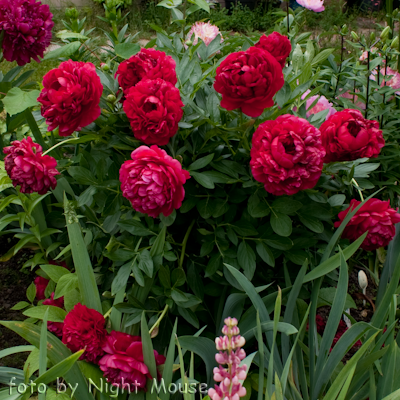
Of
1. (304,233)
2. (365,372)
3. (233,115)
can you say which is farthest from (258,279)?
(233,115)

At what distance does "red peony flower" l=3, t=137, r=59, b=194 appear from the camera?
0.99 metres

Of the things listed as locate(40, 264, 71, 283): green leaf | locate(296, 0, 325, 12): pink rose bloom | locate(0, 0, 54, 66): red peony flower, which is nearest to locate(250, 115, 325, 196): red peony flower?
locate(40, 264, 71, 283): green leaf

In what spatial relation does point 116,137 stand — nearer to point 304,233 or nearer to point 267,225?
point 267,225

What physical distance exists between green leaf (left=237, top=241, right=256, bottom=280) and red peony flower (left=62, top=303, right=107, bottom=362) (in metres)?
0.37

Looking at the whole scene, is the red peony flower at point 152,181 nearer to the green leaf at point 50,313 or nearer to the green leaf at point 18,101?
the green leaf at point 50,313

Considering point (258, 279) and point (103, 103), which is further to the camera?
point (258, 279)

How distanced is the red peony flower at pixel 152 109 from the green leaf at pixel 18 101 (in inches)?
21.0

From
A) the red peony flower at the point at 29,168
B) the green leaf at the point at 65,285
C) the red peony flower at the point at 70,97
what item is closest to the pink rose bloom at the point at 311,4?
the red peony flower at the point at 70,97

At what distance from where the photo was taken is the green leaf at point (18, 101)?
129cm

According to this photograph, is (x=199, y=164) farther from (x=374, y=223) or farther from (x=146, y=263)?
(x=374, y=223)

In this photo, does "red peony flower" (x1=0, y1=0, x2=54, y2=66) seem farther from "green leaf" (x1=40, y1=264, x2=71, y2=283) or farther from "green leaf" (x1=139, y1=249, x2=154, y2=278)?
"green leaf" (x1=139, y1=249, x2=154, y2=278)

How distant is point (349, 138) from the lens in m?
0.95

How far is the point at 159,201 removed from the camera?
83cm

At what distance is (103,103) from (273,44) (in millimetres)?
462
